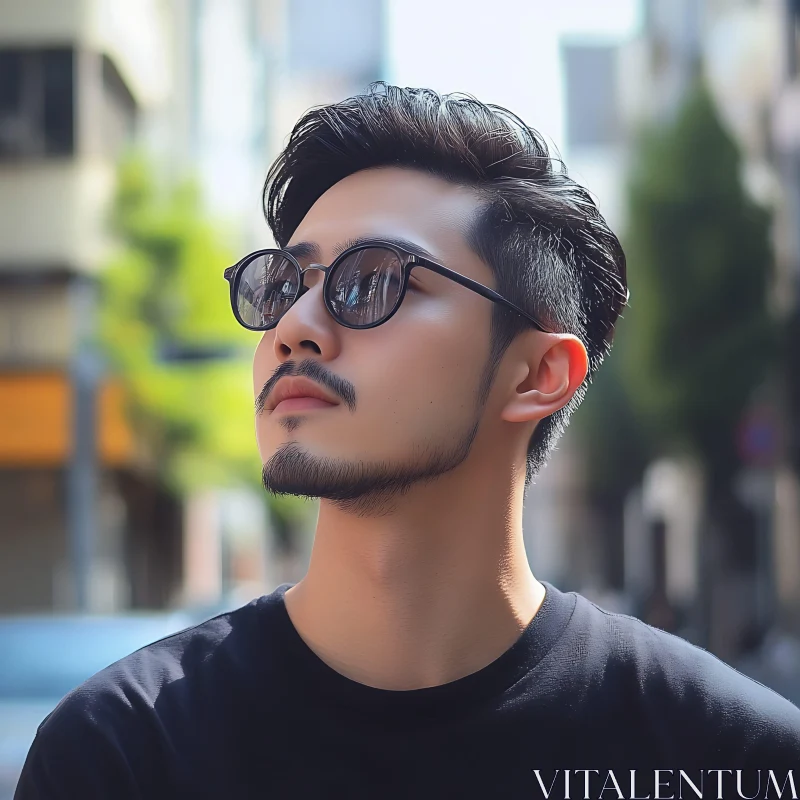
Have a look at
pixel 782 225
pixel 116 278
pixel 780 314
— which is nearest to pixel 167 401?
pixel 116 278

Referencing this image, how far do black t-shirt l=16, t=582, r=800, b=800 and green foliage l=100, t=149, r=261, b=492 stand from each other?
13.7 m

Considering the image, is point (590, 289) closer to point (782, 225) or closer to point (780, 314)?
point (780, 314)

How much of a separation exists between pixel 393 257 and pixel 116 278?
47.3 ft

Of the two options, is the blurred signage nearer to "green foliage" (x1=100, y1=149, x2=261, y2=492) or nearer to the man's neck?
"green foliage" (x1=100, y1=149, x2=261, y2=492)

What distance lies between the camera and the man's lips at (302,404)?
6.41 ft

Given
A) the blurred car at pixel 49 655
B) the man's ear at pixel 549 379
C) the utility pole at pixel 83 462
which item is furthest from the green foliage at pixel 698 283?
the man's ear at pixel 549 379

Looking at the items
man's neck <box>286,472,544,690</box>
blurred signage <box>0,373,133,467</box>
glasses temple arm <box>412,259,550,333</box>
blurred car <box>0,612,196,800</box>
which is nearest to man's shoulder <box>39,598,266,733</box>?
man's neck <box>286,472,544,690</box>

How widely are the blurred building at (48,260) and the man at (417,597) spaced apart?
14967 mm

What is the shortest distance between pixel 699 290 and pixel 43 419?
908 cm

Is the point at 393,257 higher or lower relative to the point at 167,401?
higher

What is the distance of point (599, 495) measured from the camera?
115 ft

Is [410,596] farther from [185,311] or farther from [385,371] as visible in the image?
[185,311]

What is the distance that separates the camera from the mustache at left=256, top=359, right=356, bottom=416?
1941 mm

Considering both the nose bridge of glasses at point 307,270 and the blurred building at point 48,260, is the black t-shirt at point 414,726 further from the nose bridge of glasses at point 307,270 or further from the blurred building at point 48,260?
the blurred building at point 48,260
